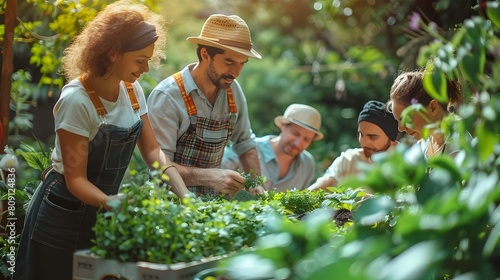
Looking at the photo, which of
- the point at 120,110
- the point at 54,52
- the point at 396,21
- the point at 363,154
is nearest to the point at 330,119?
the point at 396,21

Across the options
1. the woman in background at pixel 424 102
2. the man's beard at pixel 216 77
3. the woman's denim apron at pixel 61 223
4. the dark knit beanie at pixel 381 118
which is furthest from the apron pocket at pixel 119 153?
the dark knit beanie at pixel 381 118

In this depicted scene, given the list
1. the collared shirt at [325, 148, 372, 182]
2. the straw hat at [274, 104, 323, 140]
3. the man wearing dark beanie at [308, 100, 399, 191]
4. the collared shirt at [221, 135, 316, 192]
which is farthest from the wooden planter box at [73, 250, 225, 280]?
the straw hat at [274, 104, 323, 140]

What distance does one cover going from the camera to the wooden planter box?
7.13 ft

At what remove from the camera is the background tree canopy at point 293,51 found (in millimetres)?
4785

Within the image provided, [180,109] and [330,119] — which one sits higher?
[180,109]

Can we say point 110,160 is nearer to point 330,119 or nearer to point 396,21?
point 396,21

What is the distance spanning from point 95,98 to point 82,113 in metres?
0.12

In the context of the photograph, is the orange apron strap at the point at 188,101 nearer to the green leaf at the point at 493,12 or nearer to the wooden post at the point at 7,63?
the wooden post at the point at 7,63

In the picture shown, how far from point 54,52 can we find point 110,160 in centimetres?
190

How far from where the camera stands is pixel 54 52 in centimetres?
471

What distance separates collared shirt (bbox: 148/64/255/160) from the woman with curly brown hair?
2.21ft

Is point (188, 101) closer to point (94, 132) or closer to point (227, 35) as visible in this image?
point (227, 35)

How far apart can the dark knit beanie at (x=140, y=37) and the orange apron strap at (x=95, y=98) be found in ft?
0.64

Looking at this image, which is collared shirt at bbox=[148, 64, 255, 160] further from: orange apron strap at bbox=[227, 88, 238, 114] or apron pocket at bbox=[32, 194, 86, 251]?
apron pocket at bbox=[32, 194, 86, 251]
